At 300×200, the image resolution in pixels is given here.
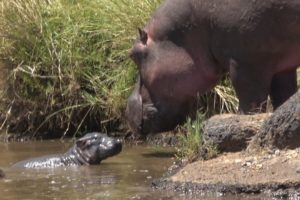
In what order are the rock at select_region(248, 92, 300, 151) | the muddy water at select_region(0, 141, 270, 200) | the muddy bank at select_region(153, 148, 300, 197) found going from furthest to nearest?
Result: 1. the muddy water at select_region(0, 141, 270, 200)
2. the rock at select_region(248, 92, 300, 151)
3. the muddy bank at select_region(153, 148, 300, 197)

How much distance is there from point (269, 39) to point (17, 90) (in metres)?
3.76

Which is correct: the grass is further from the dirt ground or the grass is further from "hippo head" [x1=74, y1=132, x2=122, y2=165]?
"hippo head" [x1=74, y1=132, x2=122, y2=165]

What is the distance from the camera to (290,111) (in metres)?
6.41

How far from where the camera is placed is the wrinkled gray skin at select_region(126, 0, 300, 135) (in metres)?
7.56

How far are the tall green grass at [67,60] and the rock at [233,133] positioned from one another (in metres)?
3.02

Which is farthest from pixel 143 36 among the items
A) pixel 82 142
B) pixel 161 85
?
pixel 82 142

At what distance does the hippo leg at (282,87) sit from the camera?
26.5 feet

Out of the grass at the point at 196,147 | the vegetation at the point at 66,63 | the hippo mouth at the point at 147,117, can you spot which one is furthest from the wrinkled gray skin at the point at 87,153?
the grass at the point at 196,147

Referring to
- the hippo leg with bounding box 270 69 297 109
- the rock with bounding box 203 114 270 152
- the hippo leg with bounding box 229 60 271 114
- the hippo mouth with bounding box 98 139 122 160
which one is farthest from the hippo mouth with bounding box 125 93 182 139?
the rock with bounding box 203 114 270 152

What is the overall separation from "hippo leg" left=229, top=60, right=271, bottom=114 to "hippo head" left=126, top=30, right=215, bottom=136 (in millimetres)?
686

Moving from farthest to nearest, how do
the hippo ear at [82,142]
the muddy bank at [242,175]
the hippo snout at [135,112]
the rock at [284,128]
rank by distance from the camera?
1. the hippo ear at [82,142]
2. the hippo snout at [135,112]
3. the rock at [284,128]
4. the muddy bank at [242,175]

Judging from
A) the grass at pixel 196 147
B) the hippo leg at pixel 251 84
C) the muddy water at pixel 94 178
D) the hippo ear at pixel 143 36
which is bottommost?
the muddy water at pixel 94 178

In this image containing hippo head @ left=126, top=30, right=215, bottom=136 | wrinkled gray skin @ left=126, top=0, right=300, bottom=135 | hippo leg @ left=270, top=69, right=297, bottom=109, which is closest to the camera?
wrinkled gray skin @ left=126, top=0, right=300, bottom=135

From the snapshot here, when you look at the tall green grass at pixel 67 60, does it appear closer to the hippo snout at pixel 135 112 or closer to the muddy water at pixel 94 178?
the muddy water at pixel 94 178
